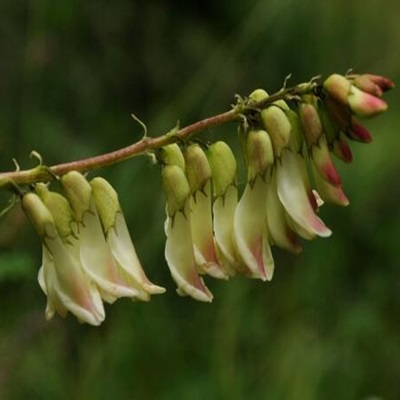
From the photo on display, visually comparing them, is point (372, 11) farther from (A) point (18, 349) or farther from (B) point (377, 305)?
(A) point (18, 349)

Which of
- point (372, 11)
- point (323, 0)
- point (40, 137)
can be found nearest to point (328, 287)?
point (40, 137)

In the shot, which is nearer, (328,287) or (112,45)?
(328,287)

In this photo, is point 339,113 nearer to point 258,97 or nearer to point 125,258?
point 258,97

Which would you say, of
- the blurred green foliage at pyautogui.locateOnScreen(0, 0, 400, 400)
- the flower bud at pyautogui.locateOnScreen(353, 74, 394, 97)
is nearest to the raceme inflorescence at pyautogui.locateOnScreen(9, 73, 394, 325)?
the flower bud at pyautogui.locateOnScreen(353, 74, 394, 97)

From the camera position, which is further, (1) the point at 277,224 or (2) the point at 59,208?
(1) the point at 277,224

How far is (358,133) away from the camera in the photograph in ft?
7.30

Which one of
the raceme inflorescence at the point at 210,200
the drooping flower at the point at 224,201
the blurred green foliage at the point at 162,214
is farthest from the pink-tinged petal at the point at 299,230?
the blurred green foliage at the point at 162,214

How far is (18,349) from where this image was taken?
13.5 ft

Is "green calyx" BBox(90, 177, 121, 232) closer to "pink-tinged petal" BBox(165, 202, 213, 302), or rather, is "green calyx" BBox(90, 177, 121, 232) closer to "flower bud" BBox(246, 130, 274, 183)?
"pink-tinged petal" BBox(165, 202, 213, 302)

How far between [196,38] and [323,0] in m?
0.67

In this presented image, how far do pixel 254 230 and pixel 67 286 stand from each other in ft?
1.15

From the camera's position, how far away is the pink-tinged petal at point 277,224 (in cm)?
235

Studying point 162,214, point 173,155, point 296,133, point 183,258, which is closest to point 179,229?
point 183,258

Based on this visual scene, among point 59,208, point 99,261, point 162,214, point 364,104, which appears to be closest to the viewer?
point 364,104
